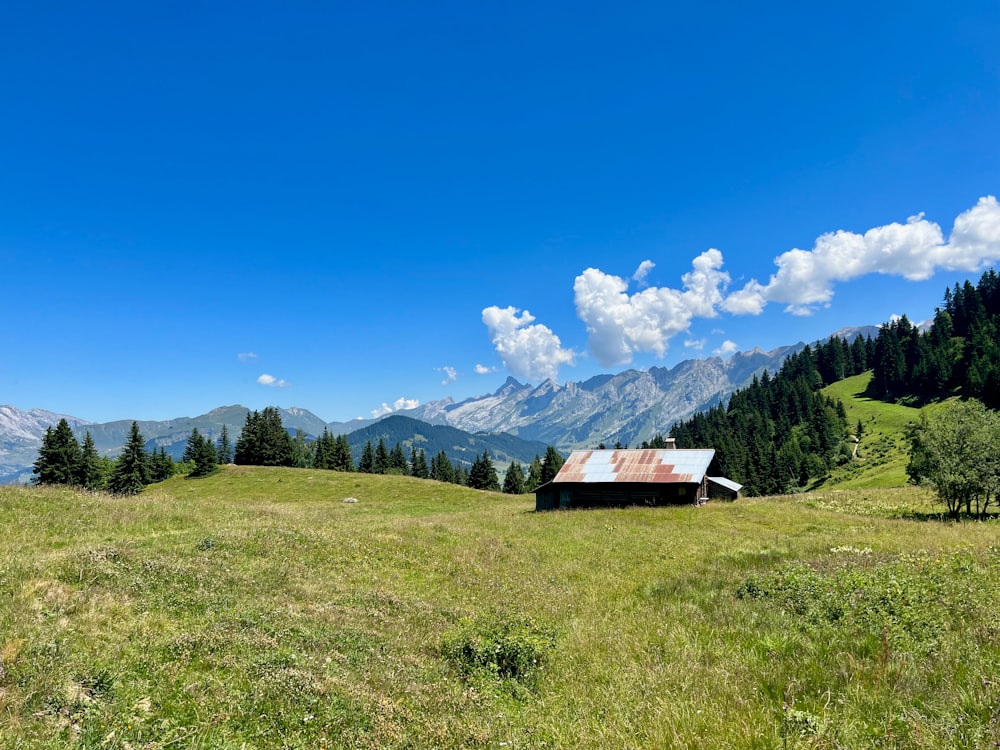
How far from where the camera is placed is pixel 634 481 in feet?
147

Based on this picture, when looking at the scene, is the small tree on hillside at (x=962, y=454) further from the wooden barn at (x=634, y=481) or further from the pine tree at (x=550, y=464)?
the pine tree at (x=550, y=464)

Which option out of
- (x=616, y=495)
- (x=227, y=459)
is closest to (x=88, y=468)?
(x=227, y=459)

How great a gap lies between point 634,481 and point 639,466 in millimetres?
2744

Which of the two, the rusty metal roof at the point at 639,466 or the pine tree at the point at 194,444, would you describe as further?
the pine tree at the point at 194,444

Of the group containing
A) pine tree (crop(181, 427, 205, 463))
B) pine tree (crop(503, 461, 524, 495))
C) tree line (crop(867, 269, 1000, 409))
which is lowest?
pine tree (crop(503, 461, 524, 495))

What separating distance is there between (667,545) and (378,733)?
2043 centimetres

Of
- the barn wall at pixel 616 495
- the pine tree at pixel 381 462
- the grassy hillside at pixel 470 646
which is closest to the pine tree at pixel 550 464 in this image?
the pine tree at pixel 381 462

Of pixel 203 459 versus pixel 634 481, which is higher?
pixel 203 459

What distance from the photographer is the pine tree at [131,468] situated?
72.4 meters

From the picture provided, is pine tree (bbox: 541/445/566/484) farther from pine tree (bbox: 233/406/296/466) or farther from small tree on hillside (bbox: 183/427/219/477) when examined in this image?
small tree on hillside (bbox: 183/427/219/477)

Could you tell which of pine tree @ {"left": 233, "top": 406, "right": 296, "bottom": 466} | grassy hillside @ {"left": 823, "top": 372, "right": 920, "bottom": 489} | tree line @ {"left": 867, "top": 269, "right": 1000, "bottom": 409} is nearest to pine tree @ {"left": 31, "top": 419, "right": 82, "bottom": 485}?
pine tree @ {"left": 233, "top": 406, "right": 296, "bottom": 466}

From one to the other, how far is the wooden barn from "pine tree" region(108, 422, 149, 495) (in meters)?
65.1

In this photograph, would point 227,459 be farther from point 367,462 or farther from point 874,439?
point 874,439

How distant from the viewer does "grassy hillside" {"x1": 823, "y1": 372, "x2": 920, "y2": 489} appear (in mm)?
83438
